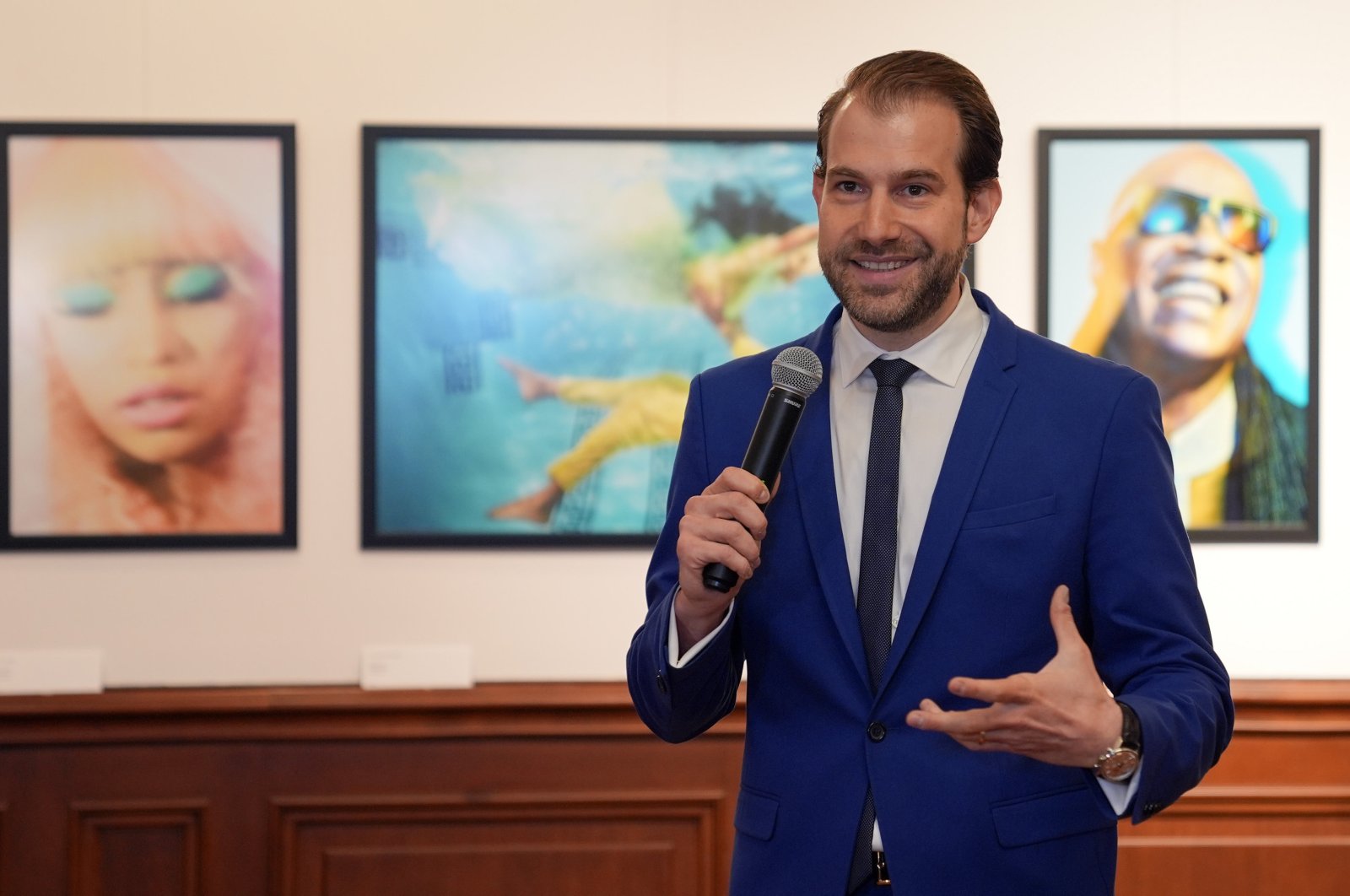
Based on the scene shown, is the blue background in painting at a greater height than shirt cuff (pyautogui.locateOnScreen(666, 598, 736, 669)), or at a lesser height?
greater

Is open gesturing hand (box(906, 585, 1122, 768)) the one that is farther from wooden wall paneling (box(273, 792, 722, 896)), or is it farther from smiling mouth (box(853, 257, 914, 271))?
wooden wall paneling (box(273, 792, 722, 896))

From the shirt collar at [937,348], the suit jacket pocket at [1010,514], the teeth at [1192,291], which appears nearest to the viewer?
the suit jacket pocket at [1010,514]

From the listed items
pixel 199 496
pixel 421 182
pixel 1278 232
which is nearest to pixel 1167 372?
pixel 1278 232

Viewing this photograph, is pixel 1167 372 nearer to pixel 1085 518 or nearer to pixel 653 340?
pixel 653 340

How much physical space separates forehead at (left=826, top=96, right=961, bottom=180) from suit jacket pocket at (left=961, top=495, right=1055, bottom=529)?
0.42 metres

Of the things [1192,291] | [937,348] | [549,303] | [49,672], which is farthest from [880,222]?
[49,672]

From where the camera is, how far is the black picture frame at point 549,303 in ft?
9.93

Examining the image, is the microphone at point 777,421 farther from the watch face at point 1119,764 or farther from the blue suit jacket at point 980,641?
the watch face at point 1119,764

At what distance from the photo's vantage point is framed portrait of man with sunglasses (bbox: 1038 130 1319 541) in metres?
3.08

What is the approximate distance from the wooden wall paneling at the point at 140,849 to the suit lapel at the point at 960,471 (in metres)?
2.19

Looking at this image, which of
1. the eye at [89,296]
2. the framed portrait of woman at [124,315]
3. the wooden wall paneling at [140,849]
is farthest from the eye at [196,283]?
the wooden wall paneling at [140,849]

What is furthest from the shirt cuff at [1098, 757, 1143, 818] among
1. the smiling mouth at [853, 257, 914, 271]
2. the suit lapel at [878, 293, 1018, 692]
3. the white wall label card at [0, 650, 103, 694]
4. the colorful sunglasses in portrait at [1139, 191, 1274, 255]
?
the white wall label card at [0, 650, 103, 694]

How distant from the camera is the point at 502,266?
3033 mm

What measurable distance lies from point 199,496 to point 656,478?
107cm
